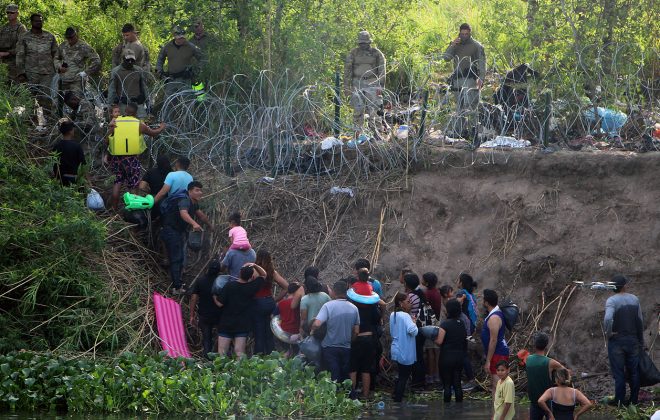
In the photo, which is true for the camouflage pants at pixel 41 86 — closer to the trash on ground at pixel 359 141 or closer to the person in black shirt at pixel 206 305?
the trash on ground at pixel 359 141

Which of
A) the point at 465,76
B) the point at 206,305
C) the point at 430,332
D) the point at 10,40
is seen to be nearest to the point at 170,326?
the point at 206,305

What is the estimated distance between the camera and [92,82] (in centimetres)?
1917

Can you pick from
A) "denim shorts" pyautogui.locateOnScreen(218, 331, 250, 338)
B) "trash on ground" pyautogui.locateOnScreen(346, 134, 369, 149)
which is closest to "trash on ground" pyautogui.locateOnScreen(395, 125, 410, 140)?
"trash on ground" pyautogui.locateOnScreen(346, 134, 369, 149)

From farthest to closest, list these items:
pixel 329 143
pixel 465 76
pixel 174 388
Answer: pixel 465 76 < pixel 329 143 < pixel 174 388

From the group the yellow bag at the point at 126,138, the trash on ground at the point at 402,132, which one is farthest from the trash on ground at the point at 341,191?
the yellow bag at the point at 126,138

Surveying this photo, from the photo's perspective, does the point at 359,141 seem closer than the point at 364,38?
Yes

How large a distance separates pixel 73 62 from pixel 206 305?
5517 millimetres

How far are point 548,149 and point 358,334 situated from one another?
14.4ft

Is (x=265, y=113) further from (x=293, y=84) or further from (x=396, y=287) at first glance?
(x=396, y=287)

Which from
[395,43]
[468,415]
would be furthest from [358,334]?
[395,43]

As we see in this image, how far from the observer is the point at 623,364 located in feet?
46.4

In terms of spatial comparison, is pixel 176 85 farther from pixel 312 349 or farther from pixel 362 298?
pixel 312 349

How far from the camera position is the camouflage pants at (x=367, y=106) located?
17.7 m

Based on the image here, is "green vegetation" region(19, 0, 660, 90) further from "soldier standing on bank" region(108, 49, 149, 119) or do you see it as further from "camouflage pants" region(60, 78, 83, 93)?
"camouflage pants" region(60, 78, 83, 93)
